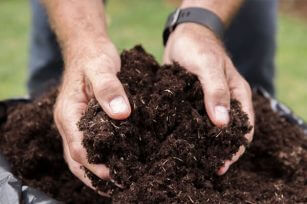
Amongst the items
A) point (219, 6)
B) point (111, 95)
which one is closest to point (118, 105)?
point (111, 95)

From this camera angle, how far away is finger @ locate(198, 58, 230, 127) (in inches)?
48.3

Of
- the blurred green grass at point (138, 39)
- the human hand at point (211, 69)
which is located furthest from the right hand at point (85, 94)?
the blurred green grass at point (138, 39)

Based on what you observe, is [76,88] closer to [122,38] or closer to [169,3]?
[122,38]

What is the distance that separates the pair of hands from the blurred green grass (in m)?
2.17

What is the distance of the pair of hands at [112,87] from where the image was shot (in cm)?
119

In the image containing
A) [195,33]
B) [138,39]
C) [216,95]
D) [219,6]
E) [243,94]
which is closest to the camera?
[216,95]

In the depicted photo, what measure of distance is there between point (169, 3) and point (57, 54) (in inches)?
140

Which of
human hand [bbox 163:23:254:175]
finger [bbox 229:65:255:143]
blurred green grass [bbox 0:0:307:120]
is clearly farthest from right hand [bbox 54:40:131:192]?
blurred green grass [bbox 0:0:307:120]

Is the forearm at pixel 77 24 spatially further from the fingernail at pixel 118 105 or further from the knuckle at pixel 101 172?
the knuckle at pixel 101 172

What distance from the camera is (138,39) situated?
4.60 m

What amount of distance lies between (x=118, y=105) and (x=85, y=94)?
0.61ft

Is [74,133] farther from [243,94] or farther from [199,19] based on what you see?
[199,19]

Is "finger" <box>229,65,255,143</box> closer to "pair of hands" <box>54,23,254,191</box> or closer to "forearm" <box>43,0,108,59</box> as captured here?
"pair of hands" <box>54,23,254,191</box>

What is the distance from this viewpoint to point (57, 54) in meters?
2.53
